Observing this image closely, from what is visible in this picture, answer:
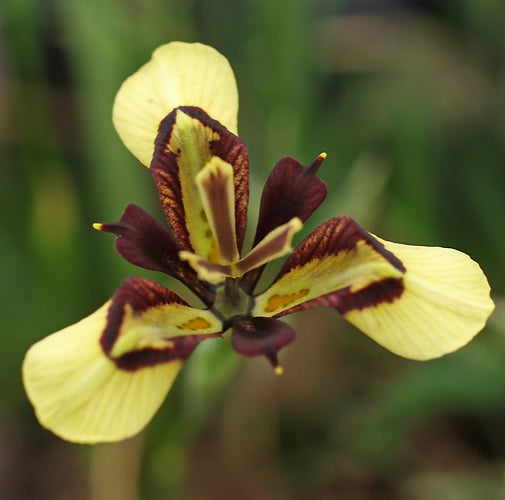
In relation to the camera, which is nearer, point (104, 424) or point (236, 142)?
point (104, 424)

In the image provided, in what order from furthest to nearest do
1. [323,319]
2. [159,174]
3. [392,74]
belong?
[392,74], [323,319], [159,174]

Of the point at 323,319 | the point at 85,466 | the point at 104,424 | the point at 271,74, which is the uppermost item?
the point at 271,74

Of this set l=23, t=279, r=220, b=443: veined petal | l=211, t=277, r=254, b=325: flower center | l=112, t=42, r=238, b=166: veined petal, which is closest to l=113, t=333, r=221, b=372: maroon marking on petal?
l=23, t=279, r=220, b=443: veined petal

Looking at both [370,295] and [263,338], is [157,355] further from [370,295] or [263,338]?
[370,295]

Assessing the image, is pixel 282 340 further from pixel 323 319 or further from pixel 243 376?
pixel 323 319

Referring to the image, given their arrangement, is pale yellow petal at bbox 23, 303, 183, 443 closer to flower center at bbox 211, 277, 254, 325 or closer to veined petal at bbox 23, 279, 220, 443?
veined petal at bbox 23, 279, 220, 443

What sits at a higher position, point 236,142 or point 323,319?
point 236,142

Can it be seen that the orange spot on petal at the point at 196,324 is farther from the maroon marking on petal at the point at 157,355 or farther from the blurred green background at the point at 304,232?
the blurred green background at the point at 304,232

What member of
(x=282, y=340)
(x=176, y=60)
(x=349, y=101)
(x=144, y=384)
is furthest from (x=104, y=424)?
(x=349, y=101)
